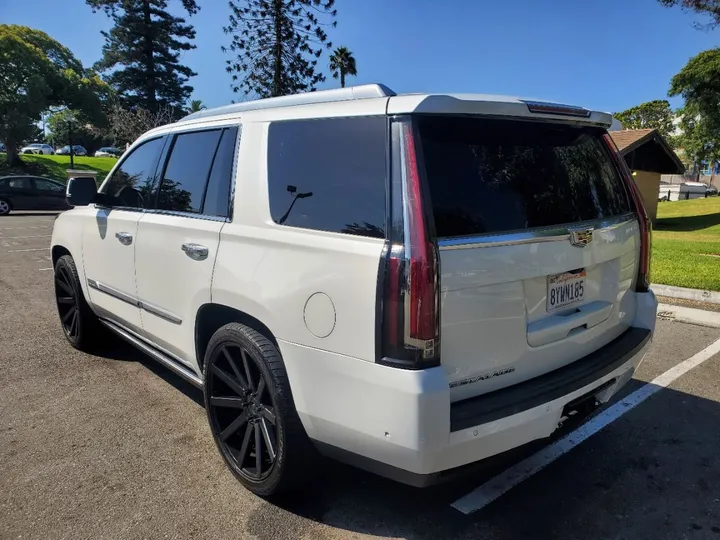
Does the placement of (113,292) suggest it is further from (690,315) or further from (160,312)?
(690,315)

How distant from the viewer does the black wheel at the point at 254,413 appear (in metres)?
2.50

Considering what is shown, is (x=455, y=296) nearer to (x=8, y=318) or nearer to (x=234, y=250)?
(x=234, y=250)

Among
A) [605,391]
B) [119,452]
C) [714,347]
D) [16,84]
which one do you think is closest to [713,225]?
[714,347]

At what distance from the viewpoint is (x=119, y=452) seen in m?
3.26

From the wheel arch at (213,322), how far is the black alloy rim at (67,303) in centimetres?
224

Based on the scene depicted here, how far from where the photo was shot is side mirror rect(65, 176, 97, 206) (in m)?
4.17

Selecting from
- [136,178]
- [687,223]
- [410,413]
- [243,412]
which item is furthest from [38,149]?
[410,413]

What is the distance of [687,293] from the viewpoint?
717 cm

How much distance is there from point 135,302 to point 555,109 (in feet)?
9.66

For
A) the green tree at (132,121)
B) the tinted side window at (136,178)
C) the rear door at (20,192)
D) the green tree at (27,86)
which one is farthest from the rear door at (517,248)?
the green tree at (27,86)

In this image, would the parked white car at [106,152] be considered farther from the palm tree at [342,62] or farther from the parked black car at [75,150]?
the palm tree at [342,62]

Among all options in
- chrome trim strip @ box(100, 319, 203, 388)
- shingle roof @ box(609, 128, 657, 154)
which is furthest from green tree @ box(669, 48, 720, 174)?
chrome trim strip @ box(100, 319, 203, 388)

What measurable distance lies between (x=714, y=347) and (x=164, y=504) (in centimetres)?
504

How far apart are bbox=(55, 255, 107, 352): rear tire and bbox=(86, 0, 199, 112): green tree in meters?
45.7
